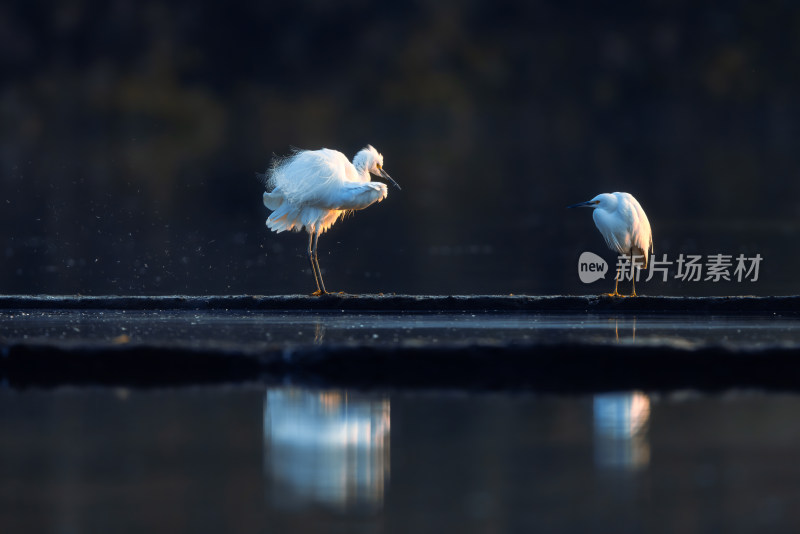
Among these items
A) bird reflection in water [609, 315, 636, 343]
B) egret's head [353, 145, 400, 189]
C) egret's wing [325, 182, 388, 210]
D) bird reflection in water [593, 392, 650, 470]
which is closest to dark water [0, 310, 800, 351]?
bird reflection in water [609, 315, 636, 343]

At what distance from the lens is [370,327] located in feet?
27.1

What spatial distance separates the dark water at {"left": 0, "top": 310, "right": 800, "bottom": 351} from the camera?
7.51 meters

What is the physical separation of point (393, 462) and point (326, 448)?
349mm

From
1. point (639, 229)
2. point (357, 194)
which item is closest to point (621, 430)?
point (357, 194)

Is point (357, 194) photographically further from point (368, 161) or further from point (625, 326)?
point (625, 326)

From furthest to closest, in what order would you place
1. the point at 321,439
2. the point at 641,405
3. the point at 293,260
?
the point at 293,260, the point at 641,405, the point at 321,439

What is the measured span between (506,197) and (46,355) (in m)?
37.3

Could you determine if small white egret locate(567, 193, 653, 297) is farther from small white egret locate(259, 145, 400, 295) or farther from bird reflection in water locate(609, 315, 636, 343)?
bird reflection in water locate(609, 315, 636, 343)

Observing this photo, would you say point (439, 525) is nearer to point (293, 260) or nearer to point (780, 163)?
point (293, 260)

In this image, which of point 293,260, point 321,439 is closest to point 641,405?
point 321,439

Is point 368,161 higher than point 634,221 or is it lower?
higher

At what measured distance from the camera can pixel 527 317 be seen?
899 cm

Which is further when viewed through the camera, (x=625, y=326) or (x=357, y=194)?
(x=357, y=194)

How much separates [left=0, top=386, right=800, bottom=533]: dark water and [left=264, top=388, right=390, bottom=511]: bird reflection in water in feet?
0.04
